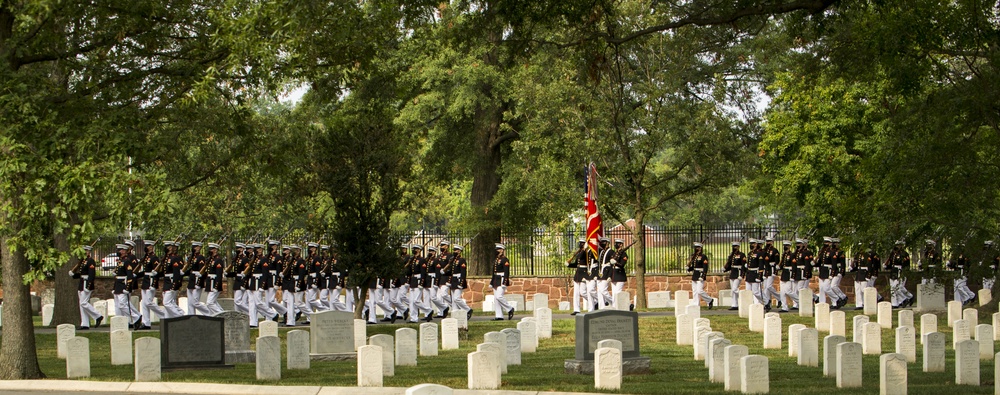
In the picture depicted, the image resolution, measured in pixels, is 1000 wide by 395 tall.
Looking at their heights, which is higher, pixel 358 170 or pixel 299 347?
pixel 358 170

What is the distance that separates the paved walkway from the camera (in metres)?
13.6

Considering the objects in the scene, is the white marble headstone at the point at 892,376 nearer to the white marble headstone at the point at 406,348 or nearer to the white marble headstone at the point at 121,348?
the white marble headstone at the point at 406,348

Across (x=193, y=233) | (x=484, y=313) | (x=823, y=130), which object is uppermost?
(x=823, y=130)

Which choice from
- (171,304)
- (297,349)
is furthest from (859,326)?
(171,304)

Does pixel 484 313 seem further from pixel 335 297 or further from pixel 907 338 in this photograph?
pixel 907 338

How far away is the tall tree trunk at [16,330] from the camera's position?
15430 millimetres

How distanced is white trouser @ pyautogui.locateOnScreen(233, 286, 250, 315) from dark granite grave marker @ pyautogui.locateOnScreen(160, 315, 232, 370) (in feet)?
28.1

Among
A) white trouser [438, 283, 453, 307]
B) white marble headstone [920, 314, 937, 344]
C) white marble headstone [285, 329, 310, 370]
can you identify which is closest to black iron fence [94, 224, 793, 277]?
white trouser [438, 283, 453, 307]

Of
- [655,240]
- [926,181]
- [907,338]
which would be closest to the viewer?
[926,181]

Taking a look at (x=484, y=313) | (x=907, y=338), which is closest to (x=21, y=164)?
(x=907, y=338)

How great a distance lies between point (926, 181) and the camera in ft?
51.3

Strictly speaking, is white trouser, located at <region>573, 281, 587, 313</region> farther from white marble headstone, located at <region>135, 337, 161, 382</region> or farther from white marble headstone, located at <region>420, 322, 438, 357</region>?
white marble headstone, located at <region>135, 337, 161, 382</region>

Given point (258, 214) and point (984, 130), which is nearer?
point (984, 130)

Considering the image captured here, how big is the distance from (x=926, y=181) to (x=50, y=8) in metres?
11.4
